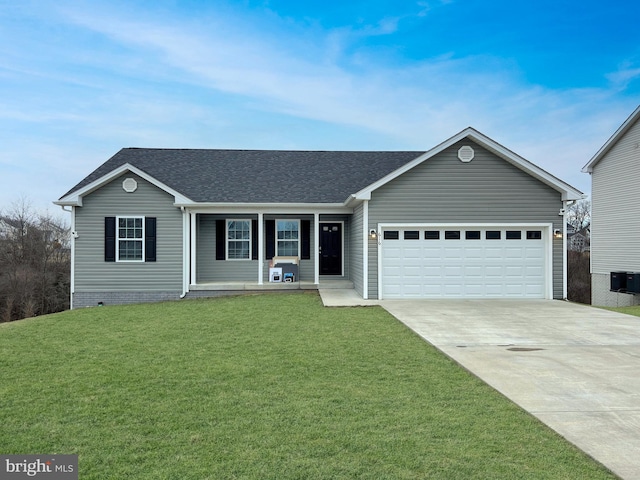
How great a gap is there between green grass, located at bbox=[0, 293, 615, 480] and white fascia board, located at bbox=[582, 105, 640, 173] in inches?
597

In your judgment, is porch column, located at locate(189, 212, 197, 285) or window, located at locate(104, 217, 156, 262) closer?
window, located at locate(104, 217, 156, 262)

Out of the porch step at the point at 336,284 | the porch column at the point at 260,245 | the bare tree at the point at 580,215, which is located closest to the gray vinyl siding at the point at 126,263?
the porch column at the point at 260,245

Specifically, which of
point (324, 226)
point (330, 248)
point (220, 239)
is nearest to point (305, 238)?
point (324, 226)

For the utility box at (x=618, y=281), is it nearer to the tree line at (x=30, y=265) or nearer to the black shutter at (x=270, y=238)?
the black shutter at (x=270, y=238)

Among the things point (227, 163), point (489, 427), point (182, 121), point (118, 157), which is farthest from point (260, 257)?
point (182, 121)

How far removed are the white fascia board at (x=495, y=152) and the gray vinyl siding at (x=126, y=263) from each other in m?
6.30

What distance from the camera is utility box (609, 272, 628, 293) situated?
18.0 metres

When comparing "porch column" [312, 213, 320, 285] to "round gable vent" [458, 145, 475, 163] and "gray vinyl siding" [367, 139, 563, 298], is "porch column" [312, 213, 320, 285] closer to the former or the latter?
"gray vinyl siding" [367, 139, 563, 298]

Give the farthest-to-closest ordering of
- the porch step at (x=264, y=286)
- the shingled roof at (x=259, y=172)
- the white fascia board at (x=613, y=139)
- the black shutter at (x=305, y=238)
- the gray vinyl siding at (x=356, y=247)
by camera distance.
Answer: the white fascia board at (x=613, y=139), the black shutter at (x=305, y=238), the shingled roof at (x=259, y=172), the porch step at (x=264, y=286), the gray vinyl siding at (x=356, y=247)

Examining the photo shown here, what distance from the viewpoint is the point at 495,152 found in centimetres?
1304

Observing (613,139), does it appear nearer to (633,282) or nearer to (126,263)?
(633,282)

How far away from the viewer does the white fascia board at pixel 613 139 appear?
17163 millimetres

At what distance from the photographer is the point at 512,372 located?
569 centimetres

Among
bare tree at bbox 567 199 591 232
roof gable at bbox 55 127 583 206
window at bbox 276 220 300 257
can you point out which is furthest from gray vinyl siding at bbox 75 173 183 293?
bare tree at bbox 567 199 591 232
